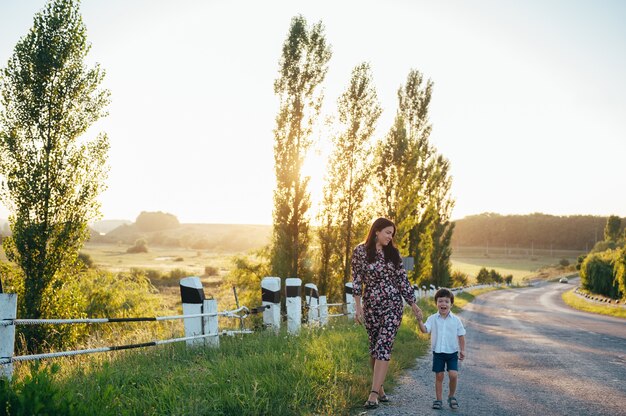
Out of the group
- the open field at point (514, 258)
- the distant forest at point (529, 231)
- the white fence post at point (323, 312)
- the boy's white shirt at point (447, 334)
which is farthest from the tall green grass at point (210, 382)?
the distant forest at point (529, 231)

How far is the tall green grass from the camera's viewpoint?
145 inches

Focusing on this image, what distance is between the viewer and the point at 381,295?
564 centimetres

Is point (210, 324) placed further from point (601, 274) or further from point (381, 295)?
point (601, 274)

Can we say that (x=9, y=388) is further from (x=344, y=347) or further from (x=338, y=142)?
(x=338, y=142)

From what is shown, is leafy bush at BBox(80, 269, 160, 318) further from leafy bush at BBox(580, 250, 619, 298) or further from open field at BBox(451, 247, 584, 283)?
open field at BBox(451, 247, 584, 283)

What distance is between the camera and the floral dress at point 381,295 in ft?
18.2

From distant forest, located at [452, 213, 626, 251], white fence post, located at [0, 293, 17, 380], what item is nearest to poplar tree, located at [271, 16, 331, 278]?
white fence post, located at [0, 293, 17, 380]

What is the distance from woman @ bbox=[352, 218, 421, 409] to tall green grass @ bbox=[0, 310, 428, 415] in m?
0.65

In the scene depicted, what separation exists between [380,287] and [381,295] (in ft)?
0.29

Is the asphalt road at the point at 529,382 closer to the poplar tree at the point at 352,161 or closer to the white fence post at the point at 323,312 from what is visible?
the white fence post at the point at 323,312

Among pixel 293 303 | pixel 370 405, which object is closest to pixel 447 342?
pixel 370 405

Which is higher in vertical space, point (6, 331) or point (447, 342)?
point (6, 331)

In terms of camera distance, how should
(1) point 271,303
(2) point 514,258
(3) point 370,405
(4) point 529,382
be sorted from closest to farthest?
1. (3) point 370,405
2. (4) point 529,382
3. (1) point 271,303
4. (2) point 514,258

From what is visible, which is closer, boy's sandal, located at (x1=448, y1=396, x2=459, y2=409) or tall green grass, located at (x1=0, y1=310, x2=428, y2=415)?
tall green grass, located at (x1=0, y1=310, x2=428, y2=415)
